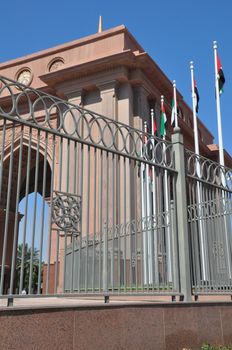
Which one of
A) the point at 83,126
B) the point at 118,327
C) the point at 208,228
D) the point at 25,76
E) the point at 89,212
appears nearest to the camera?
the point at 118,327

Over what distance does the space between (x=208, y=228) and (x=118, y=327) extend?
8.17 ft

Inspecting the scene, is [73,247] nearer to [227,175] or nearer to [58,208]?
[58,208]

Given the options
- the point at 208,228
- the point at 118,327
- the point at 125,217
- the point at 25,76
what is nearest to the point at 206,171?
the point at 208,228

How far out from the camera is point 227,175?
6645 millimetres

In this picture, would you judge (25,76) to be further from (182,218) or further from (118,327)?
(118,327)

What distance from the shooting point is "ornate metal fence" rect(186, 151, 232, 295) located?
17.7 feet

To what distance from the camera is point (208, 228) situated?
5773 millimetres

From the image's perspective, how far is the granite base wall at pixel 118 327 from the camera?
9.66 ft

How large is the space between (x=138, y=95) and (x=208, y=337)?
1188 cm

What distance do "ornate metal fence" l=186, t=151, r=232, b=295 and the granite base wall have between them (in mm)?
425

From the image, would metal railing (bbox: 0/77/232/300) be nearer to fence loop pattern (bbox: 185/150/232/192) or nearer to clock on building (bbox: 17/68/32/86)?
fence loop pattern (bbox: 185/150/232/192)

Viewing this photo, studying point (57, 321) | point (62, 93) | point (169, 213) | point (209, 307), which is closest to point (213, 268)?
point (209, 307)

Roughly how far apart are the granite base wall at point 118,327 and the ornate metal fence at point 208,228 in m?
0.42

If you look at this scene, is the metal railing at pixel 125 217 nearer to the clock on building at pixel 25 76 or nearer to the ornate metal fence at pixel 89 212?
the ornate metal fence at pixel 89 212
